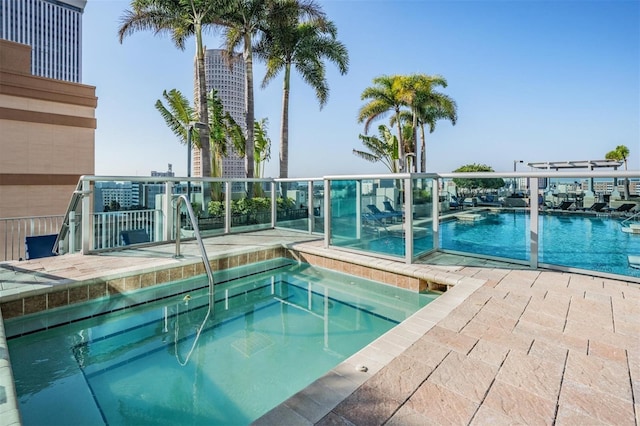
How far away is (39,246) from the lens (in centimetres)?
638

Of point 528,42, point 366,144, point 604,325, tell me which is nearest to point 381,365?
point 604,325

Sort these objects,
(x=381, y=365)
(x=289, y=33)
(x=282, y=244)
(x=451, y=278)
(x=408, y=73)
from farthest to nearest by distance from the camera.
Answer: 1. (x=408, y=73)
2. (x=289, y=33)
3. (x=282, y=244)
4. (x=451, y=278)
5. (x=381, y=365)

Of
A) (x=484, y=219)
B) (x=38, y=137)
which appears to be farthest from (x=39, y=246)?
(x=38, y=137)

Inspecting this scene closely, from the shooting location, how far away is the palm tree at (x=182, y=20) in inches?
437

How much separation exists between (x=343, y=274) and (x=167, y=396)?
12.1ft

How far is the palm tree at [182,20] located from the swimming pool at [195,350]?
27.0 feet

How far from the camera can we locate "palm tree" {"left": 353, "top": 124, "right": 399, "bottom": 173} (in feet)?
77.8

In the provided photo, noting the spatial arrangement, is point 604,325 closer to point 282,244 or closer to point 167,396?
point 167,396

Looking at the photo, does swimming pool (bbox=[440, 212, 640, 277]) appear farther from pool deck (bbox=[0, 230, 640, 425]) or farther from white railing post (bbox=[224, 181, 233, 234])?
white railing post (bbox=[224, 181, 233, 234])

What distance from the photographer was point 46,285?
13.2 ft

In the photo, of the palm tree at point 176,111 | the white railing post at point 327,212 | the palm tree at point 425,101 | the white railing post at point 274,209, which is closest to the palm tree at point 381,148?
the palm tree at point 425,101

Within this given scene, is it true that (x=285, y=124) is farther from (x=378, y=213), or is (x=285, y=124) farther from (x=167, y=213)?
(x=378, y=213)

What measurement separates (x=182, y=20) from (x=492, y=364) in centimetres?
1368

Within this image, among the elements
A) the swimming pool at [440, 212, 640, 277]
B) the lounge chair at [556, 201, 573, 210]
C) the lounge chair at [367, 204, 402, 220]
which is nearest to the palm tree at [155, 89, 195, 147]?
the lounge chair at [367, 204, 402, 220]
